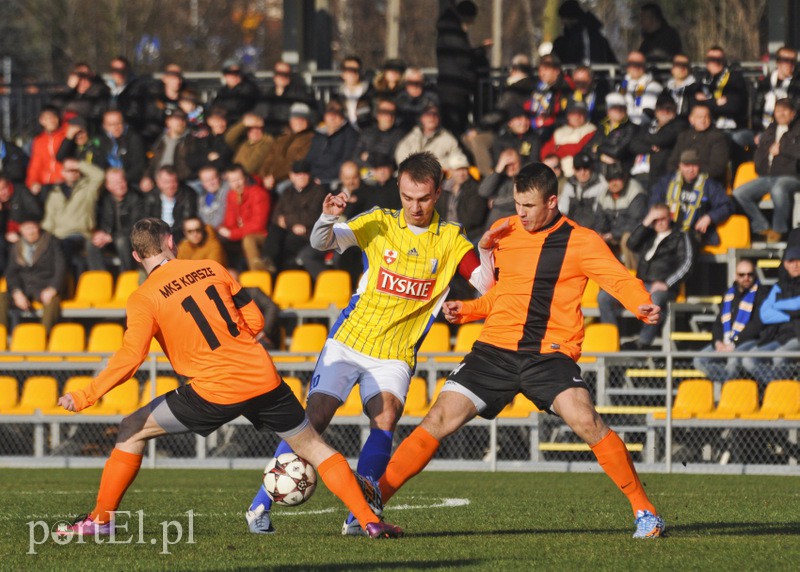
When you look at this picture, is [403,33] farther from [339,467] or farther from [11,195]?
[339,467]

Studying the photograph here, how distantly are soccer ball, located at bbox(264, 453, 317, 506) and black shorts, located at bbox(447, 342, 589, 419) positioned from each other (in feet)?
3.00

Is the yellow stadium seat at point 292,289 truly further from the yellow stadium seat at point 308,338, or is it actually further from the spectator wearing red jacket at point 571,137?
the spectator wearing red jacket at point 571,137

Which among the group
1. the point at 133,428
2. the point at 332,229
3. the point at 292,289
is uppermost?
the point at 332,229

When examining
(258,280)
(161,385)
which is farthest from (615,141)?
(161,385)

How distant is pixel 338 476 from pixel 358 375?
88 cm

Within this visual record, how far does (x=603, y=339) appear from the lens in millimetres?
14555

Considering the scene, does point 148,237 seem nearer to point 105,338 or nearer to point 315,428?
point 315,428

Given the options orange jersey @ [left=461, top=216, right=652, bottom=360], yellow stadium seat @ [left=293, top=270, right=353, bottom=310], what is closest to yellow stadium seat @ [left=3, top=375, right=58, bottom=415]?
yellow stadium seat @ [left=293, top=270, right=353, bottom=310]

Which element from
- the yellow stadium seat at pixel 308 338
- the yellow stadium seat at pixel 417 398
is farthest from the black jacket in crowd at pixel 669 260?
the yellow stadium seat at pixel 308 338

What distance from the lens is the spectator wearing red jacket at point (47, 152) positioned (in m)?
18.5

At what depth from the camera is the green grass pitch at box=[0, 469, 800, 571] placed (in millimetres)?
6785

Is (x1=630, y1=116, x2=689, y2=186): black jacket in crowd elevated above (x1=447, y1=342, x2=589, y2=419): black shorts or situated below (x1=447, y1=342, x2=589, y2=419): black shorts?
above

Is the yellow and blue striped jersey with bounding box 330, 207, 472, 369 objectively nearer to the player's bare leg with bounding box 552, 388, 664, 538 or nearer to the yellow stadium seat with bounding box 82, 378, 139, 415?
the player's bare leg with bounding box 552, 388, 664, 538

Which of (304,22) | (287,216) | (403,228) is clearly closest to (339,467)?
(403,228)
